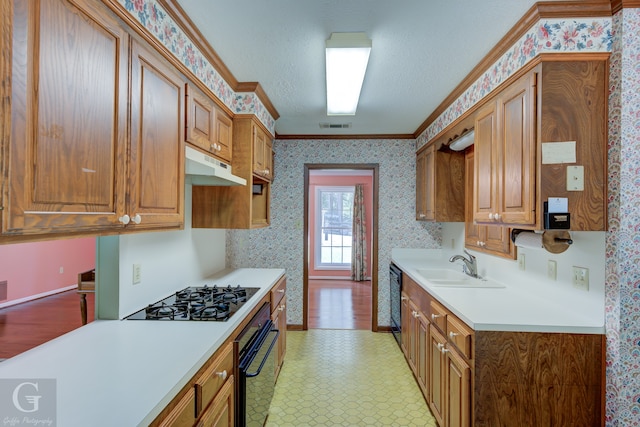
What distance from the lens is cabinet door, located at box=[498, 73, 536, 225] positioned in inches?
65.3

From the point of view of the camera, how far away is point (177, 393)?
1.09 metres

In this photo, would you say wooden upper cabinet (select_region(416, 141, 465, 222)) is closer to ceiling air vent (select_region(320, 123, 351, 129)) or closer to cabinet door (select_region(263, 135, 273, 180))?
ceiling air vent (select_region(320, 123, 351, 129))

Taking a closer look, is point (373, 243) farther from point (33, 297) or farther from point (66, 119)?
point (33, 297)

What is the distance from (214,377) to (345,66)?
191cm

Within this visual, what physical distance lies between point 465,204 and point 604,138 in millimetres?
1767

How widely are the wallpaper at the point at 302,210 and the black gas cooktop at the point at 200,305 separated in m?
1.68

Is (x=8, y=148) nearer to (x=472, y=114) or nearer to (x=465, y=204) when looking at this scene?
(x=472, y=114)

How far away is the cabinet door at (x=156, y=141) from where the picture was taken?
1.36 meters

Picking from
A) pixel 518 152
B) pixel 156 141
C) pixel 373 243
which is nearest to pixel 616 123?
pixel 518 152

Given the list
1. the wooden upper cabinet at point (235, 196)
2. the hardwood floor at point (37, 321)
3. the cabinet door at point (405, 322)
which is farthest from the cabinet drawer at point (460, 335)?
the hardwood floor at point (37, 321)

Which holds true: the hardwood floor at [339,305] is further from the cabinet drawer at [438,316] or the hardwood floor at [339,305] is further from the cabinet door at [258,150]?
the cabinet door at [258,150]

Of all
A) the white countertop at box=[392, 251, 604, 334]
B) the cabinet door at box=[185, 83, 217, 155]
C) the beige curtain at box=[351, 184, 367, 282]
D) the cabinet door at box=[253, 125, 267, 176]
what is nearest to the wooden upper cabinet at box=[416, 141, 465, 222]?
the white countertop at box=[392, 251, 604, 334]

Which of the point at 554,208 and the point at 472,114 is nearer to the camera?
the point at 554,208

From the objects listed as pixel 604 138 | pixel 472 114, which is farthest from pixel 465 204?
pixel 604 138
